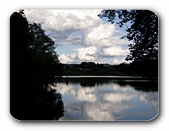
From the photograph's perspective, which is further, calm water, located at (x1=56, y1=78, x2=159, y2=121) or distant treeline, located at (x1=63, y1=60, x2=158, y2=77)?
distant treeline, located at (x1=63, y1=60, x2=158, y2=77)

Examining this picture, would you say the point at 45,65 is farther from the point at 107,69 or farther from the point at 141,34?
the point at 141,34

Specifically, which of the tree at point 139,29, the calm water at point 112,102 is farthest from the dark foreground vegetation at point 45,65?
the calm water at point 112,102

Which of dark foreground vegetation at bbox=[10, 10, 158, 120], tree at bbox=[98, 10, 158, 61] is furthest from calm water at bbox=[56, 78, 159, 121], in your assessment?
tree at bbox=[98, 10, 158, 61]

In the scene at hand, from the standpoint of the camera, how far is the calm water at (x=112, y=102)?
335 cm

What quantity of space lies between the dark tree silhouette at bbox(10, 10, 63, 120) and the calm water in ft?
0.39

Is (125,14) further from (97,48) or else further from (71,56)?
(71,56)

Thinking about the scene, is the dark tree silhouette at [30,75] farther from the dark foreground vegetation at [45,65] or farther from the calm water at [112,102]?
the calm water at [112,102]

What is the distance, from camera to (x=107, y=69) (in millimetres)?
3463

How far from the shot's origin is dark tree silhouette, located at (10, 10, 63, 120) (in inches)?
133

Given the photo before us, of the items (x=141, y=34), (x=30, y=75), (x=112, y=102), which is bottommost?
(x=112, y=102)

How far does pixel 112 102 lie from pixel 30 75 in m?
0.82

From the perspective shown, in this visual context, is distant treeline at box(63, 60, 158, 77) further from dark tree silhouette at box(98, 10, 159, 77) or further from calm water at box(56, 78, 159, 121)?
calm water at box(56, 78, 159, 121)

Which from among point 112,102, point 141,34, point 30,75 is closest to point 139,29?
point 141,34
